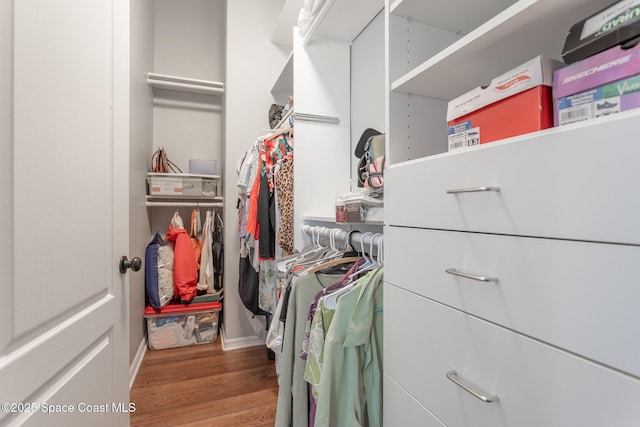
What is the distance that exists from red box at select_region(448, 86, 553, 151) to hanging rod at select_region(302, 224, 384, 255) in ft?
1.43

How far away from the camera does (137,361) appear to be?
205 centimetres

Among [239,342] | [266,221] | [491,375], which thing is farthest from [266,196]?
[491,375]

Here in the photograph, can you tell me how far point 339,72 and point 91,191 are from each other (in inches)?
57.5

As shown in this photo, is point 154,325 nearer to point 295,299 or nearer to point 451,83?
point 295,299

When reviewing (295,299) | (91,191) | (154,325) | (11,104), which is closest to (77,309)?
(91,191)

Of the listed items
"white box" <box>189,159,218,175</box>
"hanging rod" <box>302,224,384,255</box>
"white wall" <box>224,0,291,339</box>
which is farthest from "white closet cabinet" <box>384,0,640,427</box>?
"white box" <box>189,159,218,175</box>

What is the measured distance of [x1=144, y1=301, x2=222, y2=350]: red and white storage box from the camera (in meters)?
2.32

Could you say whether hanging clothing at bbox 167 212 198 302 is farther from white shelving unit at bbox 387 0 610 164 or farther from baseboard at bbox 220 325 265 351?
white shelving unit at bbox 387 0 610 164

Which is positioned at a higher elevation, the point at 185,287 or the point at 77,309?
the point at 77,309

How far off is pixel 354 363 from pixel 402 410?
0.58ft

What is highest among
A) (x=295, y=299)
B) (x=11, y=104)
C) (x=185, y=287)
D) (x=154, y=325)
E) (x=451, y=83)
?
(x=451, y=83)

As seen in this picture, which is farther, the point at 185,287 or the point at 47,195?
the point at 185,287

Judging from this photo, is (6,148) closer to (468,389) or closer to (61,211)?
(61,211)

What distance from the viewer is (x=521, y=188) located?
18.6 inches
